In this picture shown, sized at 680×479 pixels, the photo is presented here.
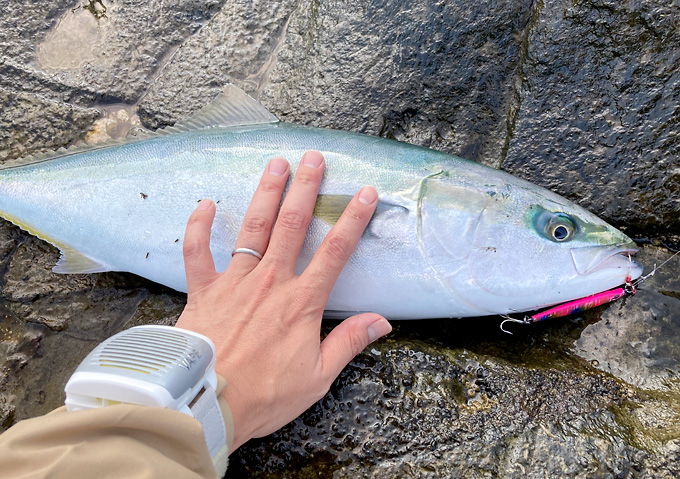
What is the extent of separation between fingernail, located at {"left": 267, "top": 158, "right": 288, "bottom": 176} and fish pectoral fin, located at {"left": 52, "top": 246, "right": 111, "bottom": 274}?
923 mm

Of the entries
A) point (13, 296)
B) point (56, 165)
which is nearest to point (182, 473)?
point (56, 165)

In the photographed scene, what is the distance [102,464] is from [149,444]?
9 cm

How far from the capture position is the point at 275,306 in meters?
1.51

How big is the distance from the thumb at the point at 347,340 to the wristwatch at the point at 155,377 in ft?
1.39

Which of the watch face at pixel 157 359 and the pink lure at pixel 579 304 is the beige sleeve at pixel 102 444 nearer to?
the watch face at pixel 157 359

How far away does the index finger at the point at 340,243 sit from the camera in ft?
5.11

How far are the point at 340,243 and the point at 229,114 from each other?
913 millimetres

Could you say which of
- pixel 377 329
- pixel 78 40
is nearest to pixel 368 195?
pixel 377 329

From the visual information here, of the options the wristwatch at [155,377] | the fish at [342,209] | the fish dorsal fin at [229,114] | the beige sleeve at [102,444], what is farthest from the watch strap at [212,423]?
the fish dorsal fin at [229,114]

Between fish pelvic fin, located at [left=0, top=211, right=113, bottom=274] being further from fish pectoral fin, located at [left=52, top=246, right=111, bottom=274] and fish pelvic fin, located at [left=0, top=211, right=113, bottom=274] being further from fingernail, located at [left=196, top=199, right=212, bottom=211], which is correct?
fingernail, located at [left=196, top=199, right=212, bottom=211]

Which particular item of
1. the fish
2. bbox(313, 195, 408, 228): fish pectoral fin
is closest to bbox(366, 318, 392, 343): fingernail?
the fish

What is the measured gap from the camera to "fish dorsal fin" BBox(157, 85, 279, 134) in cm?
205

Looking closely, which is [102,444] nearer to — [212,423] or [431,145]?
[212,423]

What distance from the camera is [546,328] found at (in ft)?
6.32
